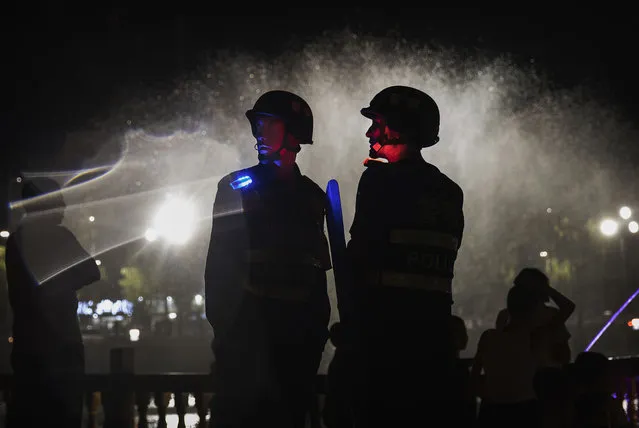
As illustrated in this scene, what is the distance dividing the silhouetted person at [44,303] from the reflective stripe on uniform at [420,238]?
316cm

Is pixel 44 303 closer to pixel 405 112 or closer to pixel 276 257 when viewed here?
pixel 276 257

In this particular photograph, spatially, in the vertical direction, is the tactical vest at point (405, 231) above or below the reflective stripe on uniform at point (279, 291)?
above

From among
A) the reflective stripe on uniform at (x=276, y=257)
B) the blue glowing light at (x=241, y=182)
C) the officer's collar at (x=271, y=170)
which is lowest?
the reflective stripe on uniform at (x=276, y=257)

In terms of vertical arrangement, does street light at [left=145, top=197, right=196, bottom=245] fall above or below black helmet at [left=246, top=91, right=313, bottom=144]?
above

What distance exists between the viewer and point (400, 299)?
471 centimetres

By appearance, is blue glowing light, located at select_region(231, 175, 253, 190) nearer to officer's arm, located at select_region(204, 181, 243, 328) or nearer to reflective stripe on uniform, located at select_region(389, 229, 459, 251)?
officer's arm, located at select_region(204, 181, 243, 328)

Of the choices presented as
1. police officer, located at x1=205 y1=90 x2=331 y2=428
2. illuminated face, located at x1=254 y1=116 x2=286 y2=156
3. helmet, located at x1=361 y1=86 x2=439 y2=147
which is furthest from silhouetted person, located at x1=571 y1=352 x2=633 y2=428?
illuminated face, located at x1=254 y1=116 x2=286 y2=156

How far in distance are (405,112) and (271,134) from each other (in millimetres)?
1016

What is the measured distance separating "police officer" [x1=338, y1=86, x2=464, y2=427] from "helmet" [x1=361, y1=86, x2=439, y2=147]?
0.99 ft

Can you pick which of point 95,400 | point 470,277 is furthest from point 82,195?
point 95,400

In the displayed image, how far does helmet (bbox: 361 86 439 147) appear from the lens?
5.12 m

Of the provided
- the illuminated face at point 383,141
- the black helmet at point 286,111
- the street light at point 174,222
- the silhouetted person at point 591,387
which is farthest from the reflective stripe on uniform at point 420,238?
the street light at point 174,222

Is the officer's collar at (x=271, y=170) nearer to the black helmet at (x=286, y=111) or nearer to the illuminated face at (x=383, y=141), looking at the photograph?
the black helmet at (x=286, y=111)

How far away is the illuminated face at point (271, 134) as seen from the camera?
560cm
